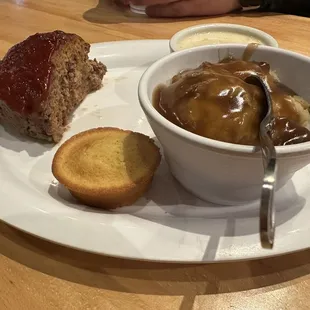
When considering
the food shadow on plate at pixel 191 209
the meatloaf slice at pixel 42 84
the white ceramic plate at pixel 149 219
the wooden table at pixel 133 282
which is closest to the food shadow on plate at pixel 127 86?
the meatloaf slice at pixel 42 84

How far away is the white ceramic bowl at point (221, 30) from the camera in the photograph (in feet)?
6.13

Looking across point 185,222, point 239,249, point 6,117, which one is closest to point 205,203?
point 185,222

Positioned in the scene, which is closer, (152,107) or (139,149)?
(152,107)

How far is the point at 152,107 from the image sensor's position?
116 cm

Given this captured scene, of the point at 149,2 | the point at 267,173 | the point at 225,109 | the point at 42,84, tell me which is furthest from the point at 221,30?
the point at 267,173

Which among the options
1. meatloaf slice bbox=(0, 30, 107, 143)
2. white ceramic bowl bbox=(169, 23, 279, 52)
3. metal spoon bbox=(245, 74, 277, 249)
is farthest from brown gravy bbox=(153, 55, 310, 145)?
white ceramic bowl bbox=(169, 23, 279, 52)

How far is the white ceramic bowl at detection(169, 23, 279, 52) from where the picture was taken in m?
1.87

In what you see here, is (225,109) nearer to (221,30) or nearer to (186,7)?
(221,30)

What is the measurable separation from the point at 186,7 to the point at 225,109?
1.57 meters

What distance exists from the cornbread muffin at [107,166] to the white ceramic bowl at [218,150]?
0.10 meters

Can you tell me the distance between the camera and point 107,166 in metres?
1.24

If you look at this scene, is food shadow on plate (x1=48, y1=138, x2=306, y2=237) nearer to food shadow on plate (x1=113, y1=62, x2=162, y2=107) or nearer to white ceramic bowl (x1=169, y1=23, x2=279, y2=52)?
food shadow on plate (x1=113, y1=62, x2=162, y2=107)

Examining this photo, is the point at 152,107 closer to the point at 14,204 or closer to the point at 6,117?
the point at 14,204

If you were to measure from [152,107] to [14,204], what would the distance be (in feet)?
1.41
